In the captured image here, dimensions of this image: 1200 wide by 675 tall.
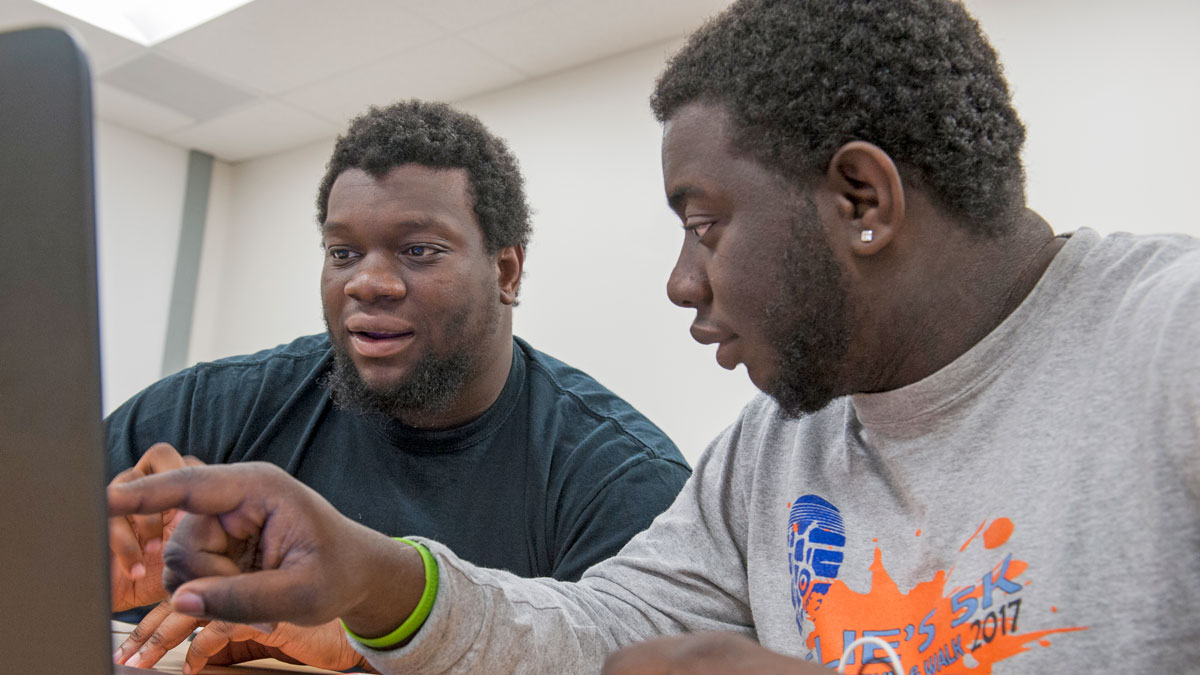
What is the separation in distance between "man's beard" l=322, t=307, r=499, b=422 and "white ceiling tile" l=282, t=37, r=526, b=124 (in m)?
2.34

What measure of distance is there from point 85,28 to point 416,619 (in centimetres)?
363

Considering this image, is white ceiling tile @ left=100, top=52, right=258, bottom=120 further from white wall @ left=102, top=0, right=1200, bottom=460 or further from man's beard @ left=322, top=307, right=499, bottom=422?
man's beard @ left=322, top=307, right=499, bottom=422

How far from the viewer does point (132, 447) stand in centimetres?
163

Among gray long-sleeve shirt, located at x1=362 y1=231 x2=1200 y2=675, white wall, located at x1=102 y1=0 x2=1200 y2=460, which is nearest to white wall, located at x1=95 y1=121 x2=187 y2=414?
white wall, located at x1=102 y1=0 x2=1200 y2=460

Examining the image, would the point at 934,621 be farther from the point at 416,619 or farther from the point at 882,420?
the point at 416,619

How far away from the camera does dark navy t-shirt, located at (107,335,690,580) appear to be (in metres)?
1.41

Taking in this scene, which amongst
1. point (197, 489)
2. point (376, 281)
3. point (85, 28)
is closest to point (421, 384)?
point (376, 281)

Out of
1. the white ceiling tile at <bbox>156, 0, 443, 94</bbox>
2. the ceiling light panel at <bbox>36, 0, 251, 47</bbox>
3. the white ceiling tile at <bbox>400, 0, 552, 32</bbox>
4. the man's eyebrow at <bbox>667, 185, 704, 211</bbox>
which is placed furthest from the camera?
the ceiling light panel at <bbox>36, 0, 251, 47</bbox>

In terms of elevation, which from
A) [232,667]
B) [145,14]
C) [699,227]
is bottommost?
[232,667]

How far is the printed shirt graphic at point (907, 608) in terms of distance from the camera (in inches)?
27.5

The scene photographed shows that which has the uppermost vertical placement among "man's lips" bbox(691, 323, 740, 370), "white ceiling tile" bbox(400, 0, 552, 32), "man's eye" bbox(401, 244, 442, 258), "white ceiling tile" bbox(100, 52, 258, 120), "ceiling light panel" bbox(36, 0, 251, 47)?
"ceiling light panel" bbox(36, 0, 251, 47)

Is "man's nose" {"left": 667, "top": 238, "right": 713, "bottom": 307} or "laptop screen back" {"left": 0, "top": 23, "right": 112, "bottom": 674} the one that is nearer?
"laptop screen back" {"left": 0, "top": 23, "right": 112, "bottom": 674}

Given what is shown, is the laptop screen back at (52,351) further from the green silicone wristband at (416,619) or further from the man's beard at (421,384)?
the man's beard at (421,384)

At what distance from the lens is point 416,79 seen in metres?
3.96
